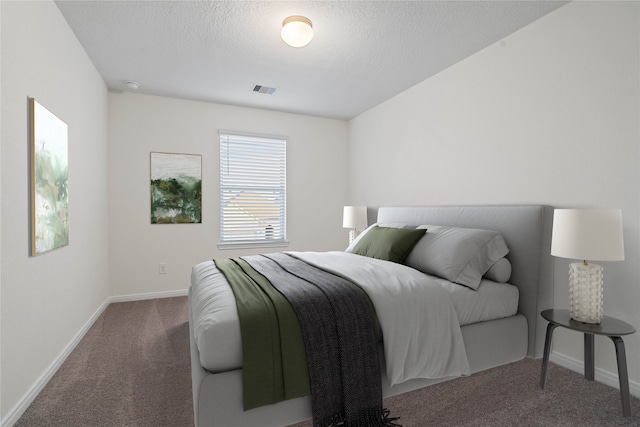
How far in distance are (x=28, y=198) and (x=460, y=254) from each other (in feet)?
9.15

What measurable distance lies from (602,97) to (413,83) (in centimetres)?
193

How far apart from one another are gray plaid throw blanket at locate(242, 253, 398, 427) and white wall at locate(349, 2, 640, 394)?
5.30 ft

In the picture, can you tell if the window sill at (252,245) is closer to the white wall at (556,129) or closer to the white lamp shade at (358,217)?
the white lamp shade at (358,217)

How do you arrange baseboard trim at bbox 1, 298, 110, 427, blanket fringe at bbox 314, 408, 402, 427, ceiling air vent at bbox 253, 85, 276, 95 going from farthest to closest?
1. ceiling air vent at bbox 253, 85, 276, 95
2. baseboard trim at bbox 1, 298, 110, 427
3. blanket fringe at bbox 314, 408, 402, 427

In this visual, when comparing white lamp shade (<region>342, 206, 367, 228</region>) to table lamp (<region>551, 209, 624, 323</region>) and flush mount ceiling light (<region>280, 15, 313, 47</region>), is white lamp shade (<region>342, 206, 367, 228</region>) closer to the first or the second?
flush mount ceiling light (<region>280, 15, 313, 47</region>)

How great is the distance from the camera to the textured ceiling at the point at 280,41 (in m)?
2.39

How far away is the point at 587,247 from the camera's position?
5.99ft

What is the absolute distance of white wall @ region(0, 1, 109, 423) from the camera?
1.74 m

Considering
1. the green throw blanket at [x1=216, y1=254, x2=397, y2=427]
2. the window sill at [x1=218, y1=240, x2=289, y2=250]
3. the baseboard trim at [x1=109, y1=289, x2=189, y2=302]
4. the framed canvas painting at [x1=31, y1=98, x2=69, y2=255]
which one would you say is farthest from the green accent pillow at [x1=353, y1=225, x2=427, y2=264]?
the baseboard trim at [x1=109, y1=289, x2=189, y2=302]

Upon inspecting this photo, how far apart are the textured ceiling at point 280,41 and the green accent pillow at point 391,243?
1.65 m

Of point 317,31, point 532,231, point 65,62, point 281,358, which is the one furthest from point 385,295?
point 65,62

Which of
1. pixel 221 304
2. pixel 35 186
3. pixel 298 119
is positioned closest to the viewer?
pixel 221 304

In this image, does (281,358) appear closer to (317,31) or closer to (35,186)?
(35,186)

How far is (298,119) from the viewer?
16.3 ft
